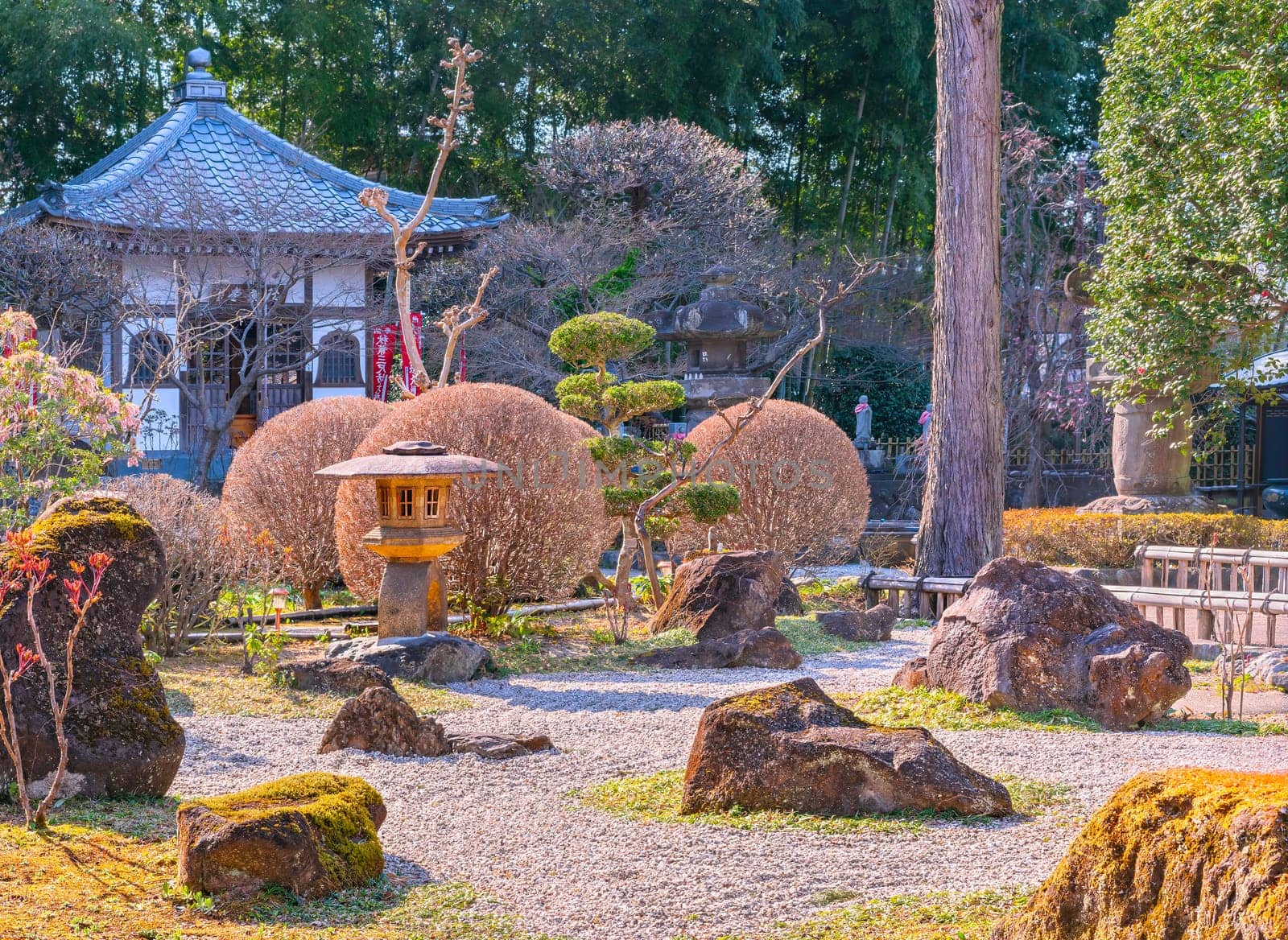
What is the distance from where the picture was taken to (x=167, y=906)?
11.7 ft

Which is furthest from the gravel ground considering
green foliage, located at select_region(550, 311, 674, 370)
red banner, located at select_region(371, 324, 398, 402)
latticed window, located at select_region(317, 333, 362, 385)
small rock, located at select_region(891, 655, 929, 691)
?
latticed window, located at select_region(317, 333, 362, 385)

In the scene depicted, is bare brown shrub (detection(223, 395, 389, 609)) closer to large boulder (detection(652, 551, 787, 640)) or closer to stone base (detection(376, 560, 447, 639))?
stone base (detection(376, 560, 447, 639))

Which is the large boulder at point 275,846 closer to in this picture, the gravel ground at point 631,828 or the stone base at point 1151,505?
the gravel ground at point 631,828

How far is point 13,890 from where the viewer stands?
361cm

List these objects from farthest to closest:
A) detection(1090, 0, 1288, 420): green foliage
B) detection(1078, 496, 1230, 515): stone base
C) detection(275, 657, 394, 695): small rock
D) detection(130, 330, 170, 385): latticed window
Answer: detection(130, 330, 170, 385): latticed window < detection(1078, 496, 1230, 515): stone base < detection(1090, 0, 1288, 420): green foliage < detection(275, 657, 394, 695): small rock

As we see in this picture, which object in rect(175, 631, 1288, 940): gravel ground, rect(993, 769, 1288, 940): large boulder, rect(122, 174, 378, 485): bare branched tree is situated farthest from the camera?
rect(122, 174, 378, 485): bare branched tree

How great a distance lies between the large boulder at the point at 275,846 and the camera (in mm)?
3611

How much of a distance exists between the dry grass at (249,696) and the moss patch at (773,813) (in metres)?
1.94

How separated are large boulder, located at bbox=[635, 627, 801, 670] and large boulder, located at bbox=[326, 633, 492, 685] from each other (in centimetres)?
113

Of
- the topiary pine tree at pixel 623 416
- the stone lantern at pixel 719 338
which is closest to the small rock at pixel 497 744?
the topiary pine tree at pixel 623 416

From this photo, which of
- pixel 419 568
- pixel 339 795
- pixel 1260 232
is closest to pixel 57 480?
pixel 419 568

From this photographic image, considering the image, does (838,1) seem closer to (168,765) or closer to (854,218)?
(854,218)

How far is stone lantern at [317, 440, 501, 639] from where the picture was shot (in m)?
7.93

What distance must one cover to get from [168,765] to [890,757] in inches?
102
